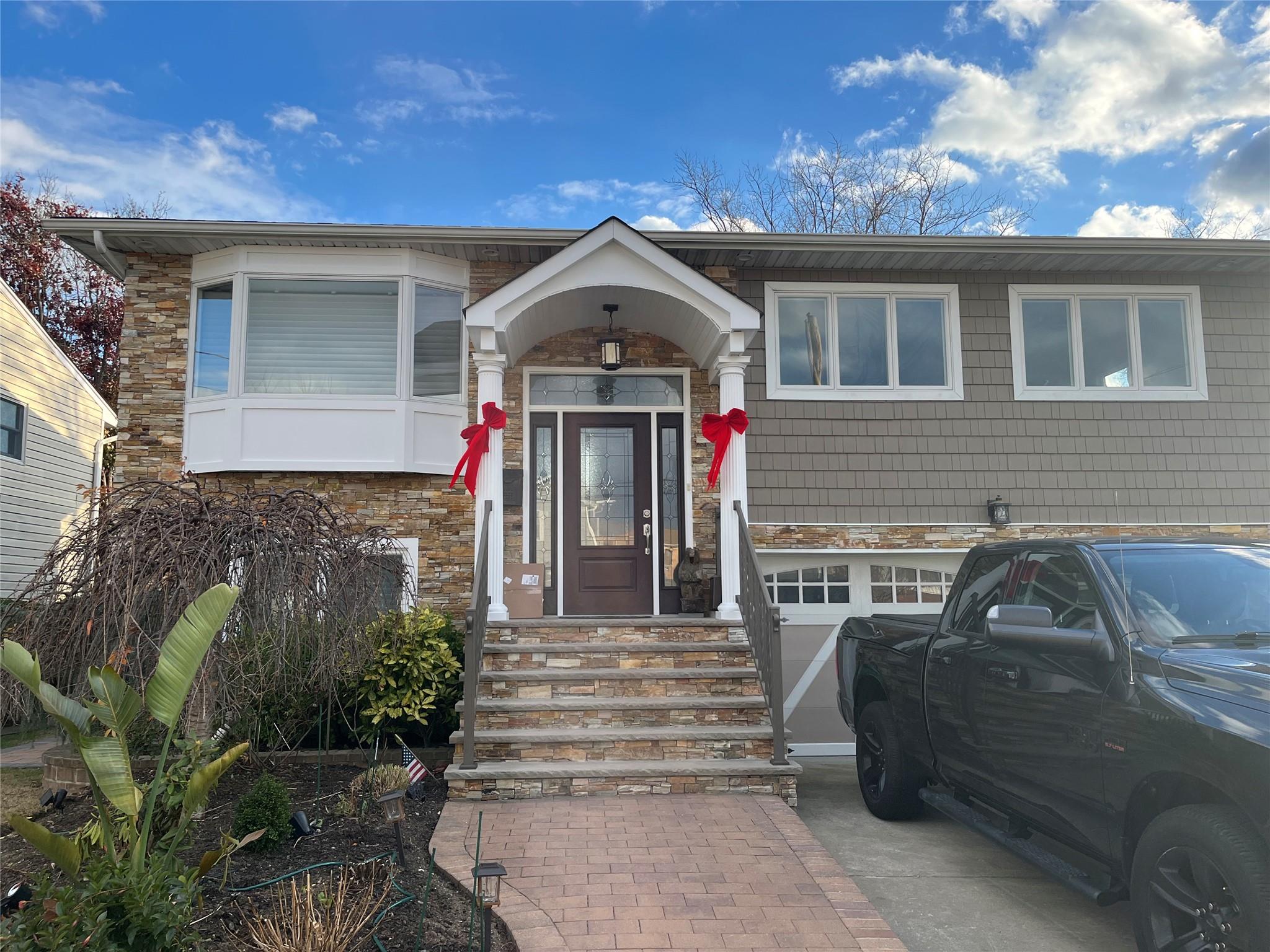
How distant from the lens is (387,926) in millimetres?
3664

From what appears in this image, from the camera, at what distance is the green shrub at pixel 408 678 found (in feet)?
22.7

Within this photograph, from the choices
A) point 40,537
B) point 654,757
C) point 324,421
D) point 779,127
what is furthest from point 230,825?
point 779,127

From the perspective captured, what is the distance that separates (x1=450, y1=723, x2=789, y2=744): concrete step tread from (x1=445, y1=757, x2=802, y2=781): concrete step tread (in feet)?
0.53

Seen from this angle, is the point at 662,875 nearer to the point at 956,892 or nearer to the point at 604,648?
the point at 956,892

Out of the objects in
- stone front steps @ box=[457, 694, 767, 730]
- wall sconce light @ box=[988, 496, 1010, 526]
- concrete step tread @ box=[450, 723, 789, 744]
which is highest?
wall sconce light @ box=[988, 496, 1010, 526]

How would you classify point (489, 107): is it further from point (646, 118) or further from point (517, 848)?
point (517, 848)

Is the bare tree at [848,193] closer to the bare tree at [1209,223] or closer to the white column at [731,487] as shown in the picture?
the bare tree at [1209,223]

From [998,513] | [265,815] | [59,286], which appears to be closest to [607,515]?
[998,513]

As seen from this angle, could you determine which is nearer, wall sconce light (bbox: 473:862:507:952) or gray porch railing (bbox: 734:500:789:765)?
wall sconce light (bbox: 473:862:507:952)

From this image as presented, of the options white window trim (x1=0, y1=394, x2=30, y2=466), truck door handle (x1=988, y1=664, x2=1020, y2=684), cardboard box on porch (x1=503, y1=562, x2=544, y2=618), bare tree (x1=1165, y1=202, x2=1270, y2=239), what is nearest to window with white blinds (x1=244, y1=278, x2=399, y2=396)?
cardboard box on porch (x1=503, y1=562, x2=544, y2=618)

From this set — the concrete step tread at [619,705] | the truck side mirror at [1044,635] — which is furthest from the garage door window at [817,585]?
the truck side mirror at [1044,635]

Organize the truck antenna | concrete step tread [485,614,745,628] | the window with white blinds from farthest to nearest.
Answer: the window with white blinds
concrete step tread [485,614,745,628]
the truck antenna

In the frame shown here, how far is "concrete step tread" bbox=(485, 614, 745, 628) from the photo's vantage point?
735cm

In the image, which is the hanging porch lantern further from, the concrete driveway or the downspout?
the downspout
